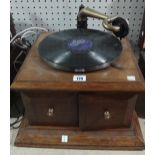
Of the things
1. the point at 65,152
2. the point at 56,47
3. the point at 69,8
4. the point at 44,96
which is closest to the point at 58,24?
the point at 69,8

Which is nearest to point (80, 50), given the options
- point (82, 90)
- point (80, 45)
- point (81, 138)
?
point (80, 45)

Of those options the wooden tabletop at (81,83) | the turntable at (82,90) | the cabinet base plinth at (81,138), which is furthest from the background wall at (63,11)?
the cabinet base plinth at (81,138)

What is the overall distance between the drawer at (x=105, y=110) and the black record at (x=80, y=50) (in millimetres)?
89

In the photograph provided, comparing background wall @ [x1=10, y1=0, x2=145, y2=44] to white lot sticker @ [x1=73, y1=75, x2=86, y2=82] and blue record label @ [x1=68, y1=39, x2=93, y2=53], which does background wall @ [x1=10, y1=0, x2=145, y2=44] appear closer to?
blue record label @ [x1=68, y1=39, x2=93, y2=53]

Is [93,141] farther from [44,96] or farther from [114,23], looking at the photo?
[114,23]

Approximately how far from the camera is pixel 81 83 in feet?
2.34

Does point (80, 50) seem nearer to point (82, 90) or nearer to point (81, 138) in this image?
point (82, 90)

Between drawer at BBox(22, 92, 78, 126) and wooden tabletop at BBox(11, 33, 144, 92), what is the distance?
0.04m

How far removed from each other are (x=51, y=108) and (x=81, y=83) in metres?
0.14

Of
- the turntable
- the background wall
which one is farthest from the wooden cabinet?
the background wall

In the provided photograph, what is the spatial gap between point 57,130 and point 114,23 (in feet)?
1.23

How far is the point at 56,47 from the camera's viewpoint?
2.64ft

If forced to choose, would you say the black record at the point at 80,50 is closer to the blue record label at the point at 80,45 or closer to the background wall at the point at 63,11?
the blue record label at the point at 80,45
